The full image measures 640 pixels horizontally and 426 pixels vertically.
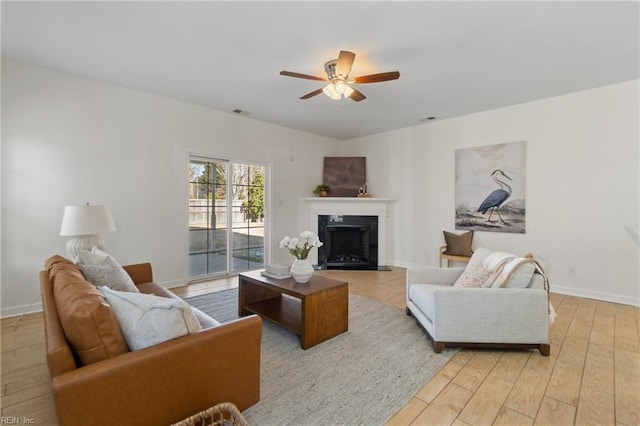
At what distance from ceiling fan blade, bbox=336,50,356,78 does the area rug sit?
7.80 feet

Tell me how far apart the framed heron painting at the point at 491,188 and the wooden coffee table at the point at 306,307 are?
302cm

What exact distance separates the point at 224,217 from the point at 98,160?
72.9 inches

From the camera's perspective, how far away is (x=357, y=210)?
19.0ft

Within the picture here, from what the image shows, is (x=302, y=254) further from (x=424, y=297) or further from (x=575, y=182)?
(x=575, y=182)

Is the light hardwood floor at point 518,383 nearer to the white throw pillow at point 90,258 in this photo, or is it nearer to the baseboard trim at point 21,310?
the baseboard trim at point 21,310

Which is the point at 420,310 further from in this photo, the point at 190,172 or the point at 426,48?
the point at 190,172

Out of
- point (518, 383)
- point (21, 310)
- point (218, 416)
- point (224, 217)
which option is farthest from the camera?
point (224, 217)

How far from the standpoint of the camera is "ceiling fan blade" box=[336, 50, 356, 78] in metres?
2.50

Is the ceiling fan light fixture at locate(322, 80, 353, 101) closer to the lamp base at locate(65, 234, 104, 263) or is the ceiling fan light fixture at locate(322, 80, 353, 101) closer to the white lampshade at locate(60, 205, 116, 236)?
the white lampshade at locate(60, 205, 116, 236)

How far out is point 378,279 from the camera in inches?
191

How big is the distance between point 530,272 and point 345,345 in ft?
5.26

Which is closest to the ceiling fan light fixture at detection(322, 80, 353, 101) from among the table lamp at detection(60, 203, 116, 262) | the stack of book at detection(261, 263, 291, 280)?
the stack of book at detection(261, 263, 291, 280)

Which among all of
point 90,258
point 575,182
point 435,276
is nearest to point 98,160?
point 90,258

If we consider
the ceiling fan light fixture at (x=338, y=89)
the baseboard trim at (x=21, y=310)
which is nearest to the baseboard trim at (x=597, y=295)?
the ceiling fan light fixture at (x=338, y=89)
